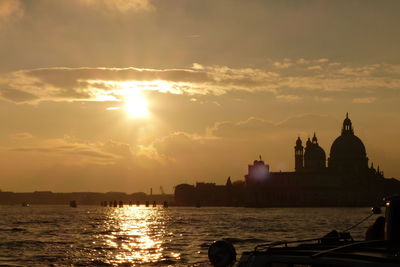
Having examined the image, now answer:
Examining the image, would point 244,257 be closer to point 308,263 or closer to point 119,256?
point 308,263

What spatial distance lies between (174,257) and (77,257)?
497cm

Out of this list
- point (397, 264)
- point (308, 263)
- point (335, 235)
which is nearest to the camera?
point (397, 264)

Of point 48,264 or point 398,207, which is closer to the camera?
point 398,207

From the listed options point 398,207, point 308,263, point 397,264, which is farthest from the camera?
point 398,207

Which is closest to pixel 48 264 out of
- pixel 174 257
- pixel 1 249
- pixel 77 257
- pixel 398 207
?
pixel 77 257

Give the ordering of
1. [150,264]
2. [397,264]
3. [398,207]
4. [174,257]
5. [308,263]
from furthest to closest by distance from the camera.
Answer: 1. [174,257]
2. [150,264]
3. [398,207]
4. [308,263]
5. [397,264]

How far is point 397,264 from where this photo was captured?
26.5ft

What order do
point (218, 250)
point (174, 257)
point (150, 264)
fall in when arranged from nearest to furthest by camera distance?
1. point (218, 250)
2. point (150, 264)
3. point (174, 257)

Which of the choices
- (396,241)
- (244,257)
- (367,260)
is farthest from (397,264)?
(244,257)

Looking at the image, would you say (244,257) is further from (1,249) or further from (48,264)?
(1,249)

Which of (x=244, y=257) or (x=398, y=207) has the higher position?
(x=398, y=207)

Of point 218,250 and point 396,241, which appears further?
point 218,250

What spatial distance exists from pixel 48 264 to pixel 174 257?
20.2ft

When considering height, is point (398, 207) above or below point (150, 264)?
above
